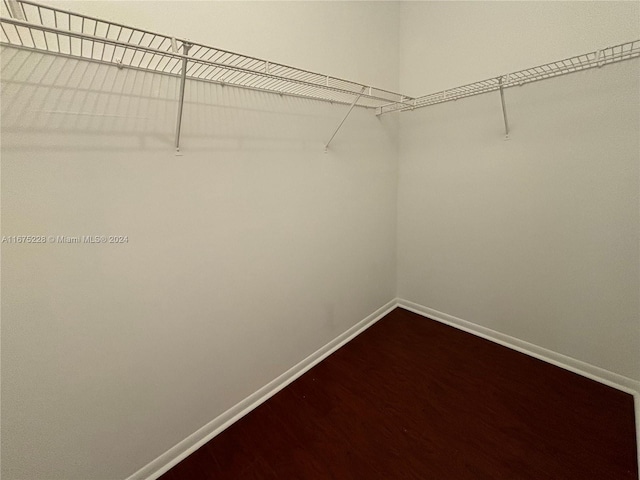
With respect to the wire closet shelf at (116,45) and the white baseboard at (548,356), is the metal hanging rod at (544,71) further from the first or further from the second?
the white baseboard at (548,356)

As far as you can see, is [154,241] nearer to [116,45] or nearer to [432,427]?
[116,45]

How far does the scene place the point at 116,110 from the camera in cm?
89

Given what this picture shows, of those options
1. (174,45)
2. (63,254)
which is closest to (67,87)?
(174,45)

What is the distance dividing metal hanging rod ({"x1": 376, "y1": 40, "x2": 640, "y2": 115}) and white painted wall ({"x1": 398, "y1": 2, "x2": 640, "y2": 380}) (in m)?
0.07

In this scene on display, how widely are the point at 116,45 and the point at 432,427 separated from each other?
195 cm

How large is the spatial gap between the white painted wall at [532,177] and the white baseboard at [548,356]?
4 centimetres

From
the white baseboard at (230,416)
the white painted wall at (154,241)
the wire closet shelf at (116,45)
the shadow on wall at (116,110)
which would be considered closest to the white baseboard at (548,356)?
the white baseboard at (230,416)

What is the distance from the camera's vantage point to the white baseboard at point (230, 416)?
112 centimetres

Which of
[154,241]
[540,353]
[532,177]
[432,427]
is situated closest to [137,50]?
[154,241]

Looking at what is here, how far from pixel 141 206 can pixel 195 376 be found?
819 mm

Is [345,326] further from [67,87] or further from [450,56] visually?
[450,56]

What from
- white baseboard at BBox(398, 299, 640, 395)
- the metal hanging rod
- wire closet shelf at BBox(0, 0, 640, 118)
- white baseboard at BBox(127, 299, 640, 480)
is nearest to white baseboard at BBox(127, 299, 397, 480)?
white baseboard at BBox(127, 299, 640, 480)

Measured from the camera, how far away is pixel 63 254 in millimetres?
850

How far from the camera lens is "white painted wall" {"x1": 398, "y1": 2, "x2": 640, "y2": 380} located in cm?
136
